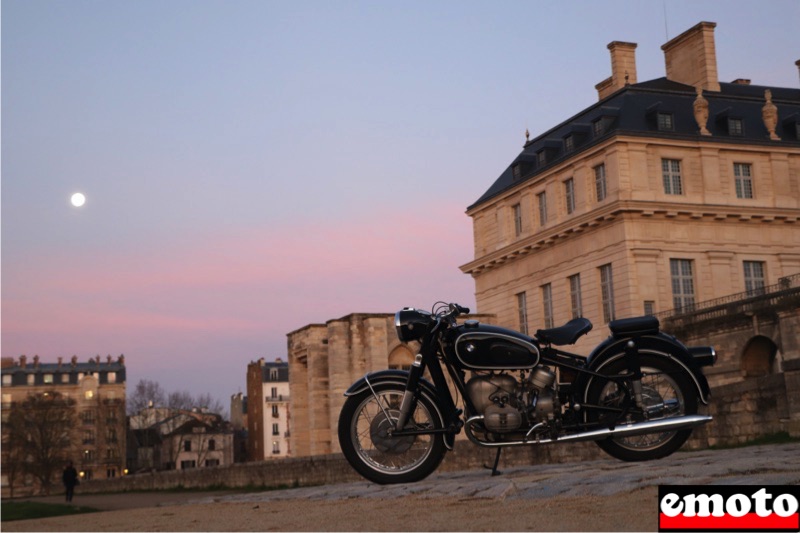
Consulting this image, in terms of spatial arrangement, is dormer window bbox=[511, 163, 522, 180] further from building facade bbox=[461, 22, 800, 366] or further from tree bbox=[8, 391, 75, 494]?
tree bbox=[8, 391, 75, 494]

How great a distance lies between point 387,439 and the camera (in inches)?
294

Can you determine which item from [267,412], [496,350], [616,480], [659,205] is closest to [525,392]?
[496,350]

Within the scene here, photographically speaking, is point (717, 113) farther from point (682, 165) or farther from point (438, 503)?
point (438, 503)

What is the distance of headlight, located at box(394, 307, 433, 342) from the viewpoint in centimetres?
745

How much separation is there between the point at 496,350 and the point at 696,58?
5228cm

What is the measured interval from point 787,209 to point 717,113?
5.69 metres

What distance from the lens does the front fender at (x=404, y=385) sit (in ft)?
24.6

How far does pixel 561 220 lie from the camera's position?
52.4m

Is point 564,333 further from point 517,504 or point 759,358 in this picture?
point 759,358

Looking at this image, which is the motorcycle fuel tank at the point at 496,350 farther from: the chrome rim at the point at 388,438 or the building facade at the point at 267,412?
the building facade at the point at 267,412

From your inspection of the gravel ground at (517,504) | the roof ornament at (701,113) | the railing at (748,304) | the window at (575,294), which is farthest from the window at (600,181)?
the gravel ground at (517,504)

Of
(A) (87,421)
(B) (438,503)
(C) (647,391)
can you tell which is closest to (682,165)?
(B) (438,503)

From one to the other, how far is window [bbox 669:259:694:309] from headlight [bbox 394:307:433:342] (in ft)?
140

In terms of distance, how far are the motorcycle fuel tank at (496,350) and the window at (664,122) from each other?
4489 centimetres
